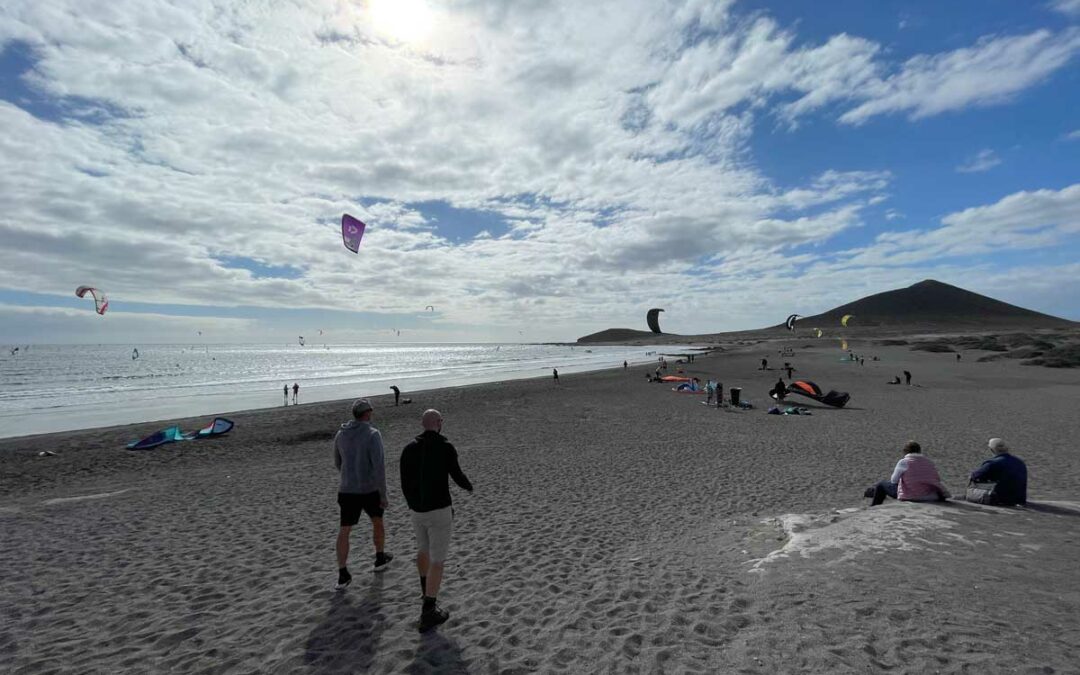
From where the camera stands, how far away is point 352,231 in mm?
14461

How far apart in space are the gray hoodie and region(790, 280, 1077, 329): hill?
141688 millimetres

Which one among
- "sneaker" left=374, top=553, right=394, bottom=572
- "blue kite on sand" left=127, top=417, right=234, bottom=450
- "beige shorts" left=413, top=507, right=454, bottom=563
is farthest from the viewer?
"blue kite on sand" left=127, top=417, right=234, bottom=450

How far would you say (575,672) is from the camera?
13.0 feet

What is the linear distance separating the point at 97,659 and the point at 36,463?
1456 cm

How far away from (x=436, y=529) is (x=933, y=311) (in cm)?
17070

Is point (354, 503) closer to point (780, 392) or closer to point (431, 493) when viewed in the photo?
point (431, 493)

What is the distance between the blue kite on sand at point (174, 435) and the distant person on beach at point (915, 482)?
1938cm

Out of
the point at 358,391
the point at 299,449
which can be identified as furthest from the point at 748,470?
the point at 358,391

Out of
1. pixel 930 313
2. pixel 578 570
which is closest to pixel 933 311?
pixel 930 313

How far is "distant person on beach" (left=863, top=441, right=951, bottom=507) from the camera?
7.20 meters

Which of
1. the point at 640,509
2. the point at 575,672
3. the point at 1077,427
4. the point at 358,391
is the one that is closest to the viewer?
the point at 575,672

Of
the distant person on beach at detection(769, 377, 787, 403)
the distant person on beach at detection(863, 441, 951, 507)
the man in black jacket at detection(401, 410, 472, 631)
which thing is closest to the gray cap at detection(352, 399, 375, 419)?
the man in black jacket at detection(401, 410, 472, 631)

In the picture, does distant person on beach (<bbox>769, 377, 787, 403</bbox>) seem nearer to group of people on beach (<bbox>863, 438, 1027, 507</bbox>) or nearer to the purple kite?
group of people on beach (<bbox>863, 438, 1027, 507</bbox>)

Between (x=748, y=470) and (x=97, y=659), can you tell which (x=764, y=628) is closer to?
(x=97, y=659)
